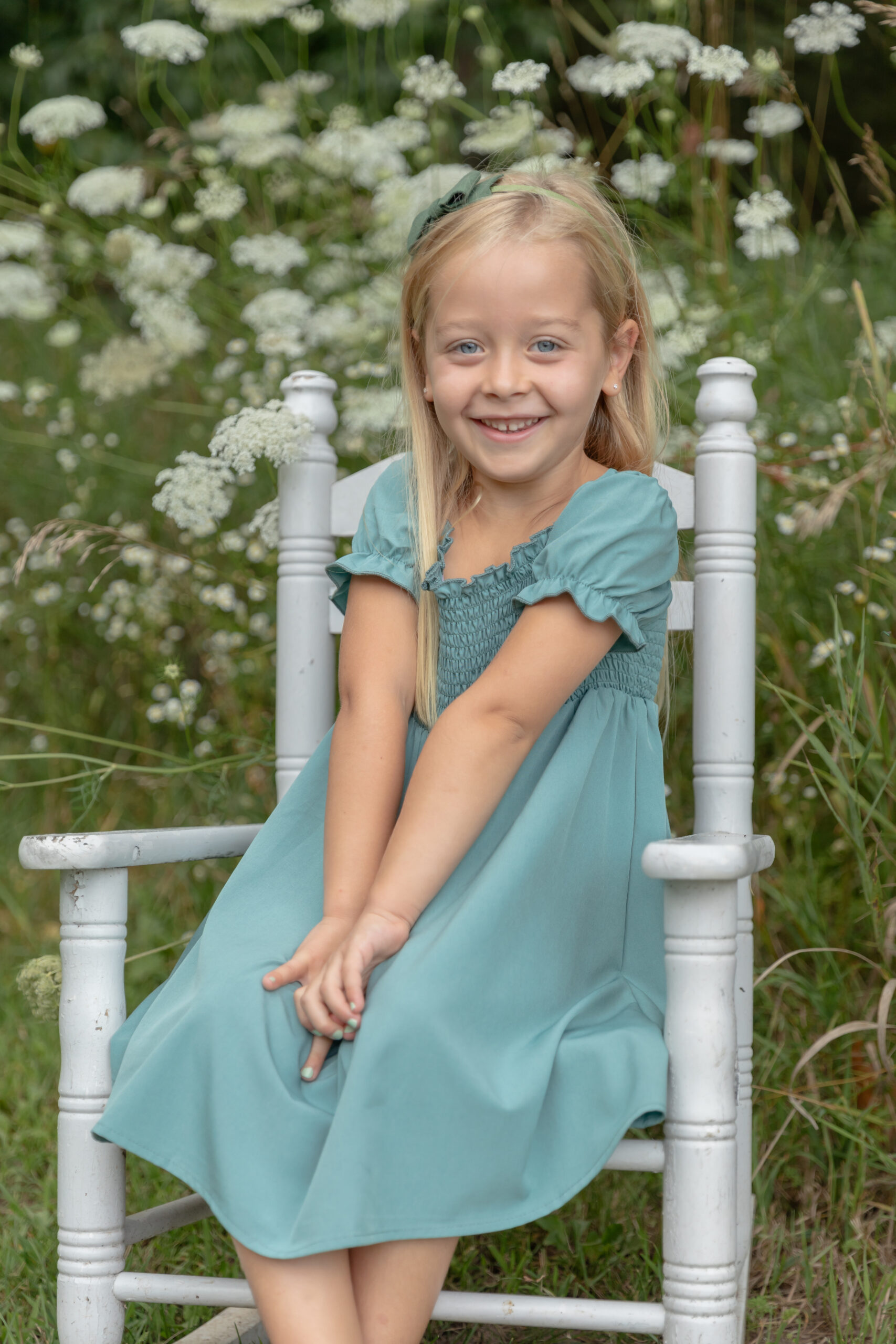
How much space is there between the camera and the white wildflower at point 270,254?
2.01 metres

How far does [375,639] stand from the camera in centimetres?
133

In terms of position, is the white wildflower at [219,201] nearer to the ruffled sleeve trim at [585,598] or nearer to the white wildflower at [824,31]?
the white wildflower at [824,31]

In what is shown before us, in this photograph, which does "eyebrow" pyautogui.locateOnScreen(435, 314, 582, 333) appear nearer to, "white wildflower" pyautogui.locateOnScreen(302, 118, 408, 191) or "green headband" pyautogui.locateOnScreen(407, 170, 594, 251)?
"green headband" pyautogui.locateOnScreen(407, 170, 594, 251)

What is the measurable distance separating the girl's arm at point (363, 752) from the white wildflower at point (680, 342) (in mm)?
542

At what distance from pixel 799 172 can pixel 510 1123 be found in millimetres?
3675

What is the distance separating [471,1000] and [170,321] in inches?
49.0

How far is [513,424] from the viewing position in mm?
1285

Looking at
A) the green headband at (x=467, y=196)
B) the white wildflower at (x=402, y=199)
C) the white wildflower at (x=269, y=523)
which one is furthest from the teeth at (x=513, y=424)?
the white wildflower at (x=402, y=199)

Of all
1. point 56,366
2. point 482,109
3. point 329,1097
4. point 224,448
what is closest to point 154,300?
point 224,448

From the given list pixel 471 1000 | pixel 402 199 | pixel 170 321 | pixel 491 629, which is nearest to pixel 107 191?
pixel 170 321

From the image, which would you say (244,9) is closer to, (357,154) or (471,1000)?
(357,154)

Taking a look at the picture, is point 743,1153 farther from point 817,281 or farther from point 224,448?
point 817,281

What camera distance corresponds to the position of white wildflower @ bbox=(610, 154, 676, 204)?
1808mm

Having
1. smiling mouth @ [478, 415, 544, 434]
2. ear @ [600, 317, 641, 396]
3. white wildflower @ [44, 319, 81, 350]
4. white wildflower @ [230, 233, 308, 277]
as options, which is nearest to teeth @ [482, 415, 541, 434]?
smiling mouth @ [478, 415, 544, 434]
